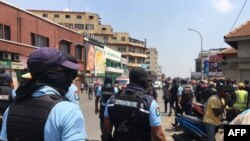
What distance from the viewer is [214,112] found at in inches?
353

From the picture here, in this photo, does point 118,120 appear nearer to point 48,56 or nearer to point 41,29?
point 48,56

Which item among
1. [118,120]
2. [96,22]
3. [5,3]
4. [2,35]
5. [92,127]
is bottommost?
[92,127]

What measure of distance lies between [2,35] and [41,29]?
909 cm

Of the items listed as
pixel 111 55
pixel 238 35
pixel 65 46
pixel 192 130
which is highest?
pixel 111 55

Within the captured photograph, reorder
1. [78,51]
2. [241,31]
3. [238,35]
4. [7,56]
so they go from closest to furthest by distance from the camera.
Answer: [238,35]
[241,31]
[7,56]
[78,51]

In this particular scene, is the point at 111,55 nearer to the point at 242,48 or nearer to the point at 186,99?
the point at 242,48

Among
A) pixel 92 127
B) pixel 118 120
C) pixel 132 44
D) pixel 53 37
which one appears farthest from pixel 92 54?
pixel 132 44

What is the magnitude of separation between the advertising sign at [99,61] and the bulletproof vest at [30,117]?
217ft

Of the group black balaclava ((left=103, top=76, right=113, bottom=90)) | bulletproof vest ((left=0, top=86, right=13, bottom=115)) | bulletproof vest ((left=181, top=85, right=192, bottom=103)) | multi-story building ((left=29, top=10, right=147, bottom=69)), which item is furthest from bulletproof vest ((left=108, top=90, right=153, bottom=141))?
multi-story building ((left=29, top=10, right=147, bottom=69))

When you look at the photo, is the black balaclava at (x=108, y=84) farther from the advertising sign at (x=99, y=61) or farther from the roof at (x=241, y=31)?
the advertising sign at (x=99, y=61)

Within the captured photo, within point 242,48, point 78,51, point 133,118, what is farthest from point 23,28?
point 133,118

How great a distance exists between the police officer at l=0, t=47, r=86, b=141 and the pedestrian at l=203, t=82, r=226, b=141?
6286 millimetres

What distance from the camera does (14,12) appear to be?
37.2m

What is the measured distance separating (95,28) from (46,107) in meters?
122
